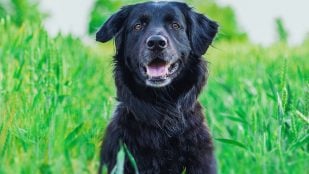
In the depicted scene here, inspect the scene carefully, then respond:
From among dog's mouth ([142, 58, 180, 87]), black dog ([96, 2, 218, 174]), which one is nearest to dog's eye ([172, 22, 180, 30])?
black dog ([96, 2, 218, 174])

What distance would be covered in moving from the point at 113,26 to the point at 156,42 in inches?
26.6

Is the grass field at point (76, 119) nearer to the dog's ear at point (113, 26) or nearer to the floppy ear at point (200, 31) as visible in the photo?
the dog's ear at point (113, 26)

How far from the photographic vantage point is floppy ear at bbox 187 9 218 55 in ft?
15.9

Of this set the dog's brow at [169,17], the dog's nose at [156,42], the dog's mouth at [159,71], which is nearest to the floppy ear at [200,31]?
→ the dog's brow at [169,17]

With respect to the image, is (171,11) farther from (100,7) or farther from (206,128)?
(100,7)

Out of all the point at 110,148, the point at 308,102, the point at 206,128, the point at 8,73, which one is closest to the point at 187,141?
the point at 206,128

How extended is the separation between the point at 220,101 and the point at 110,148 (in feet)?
11.6

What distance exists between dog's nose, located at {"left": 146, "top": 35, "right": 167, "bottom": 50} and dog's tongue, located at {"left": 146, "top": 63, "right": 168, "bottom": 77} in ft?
0.59

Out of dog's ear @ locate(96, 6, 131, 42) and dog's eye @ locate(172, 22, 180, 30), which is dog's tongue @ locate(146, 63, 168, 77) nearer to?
dog's eye @ locate(172, 22, 180, 30)

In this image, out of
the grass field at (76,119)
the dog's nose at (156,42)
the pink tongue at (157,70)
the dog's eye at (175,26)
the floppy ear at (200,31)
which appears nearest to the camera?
the grass field at (76,119)

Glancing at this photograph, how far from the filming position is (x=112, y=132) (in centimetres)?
419

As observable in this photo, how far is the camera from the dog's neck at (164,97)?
14.5 ft

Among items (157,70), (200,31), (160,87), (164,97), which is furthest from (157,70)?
(200,31)

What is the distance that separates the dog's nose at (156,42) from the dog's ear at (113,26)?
599 millimetres
